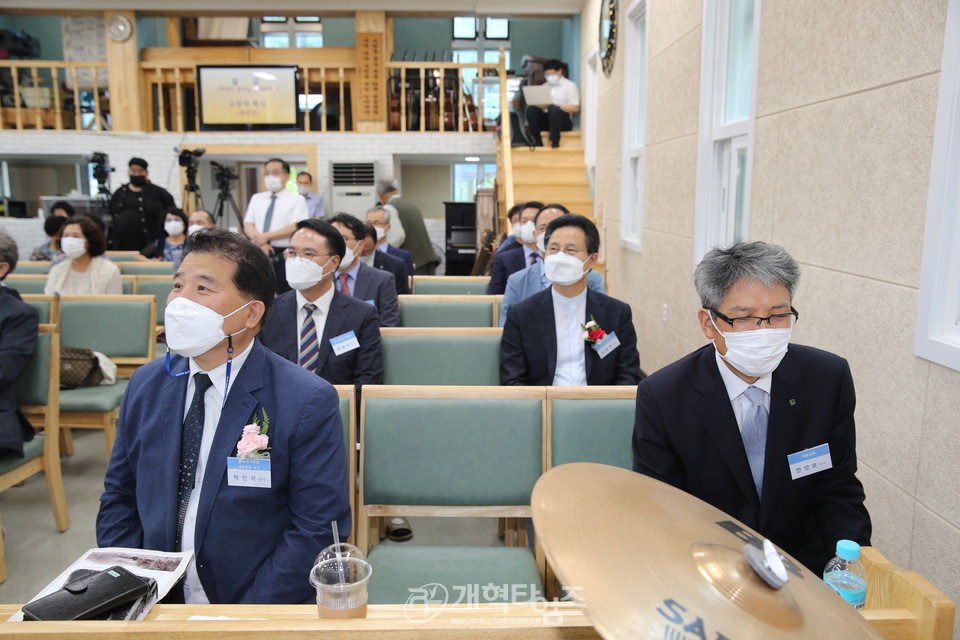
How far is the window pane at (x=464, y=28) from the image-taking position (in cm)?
1469

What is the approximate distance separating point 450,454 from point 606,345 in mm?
1057

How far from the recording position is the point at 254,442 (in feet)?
5.06

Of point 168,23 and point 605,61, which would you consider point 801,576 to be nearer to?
point 605,61

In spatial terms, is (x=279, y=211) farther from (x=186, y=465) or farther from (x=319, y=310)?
(x=186, y=465)

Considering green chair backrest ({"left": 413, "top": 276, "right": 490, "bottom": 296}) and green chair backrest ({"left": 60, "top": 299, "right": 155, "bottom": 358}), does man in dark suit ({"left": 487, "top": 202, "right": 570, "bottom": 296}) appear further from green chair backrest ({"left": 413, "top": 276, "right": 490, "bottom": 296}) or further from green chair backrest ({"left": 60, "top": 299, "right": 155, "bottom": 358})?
green chair backrest ({"left": 60, "top": 299, "right": 155, "bottom": 358})

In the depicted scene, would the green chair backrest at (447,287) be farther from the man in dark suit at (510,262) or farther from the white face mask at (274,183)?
the white face mask at (274,183)

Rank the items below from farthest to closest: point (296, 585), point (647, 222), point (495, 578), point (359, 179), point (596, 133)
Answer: point (359, 179) < point (596, 133) < point (647, 222) < point (495, 578) < point (296, 585)

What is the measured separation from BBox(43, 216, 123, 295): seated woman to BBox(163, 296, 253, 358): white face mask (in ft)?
11.6

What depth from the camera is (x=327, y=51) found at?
10.6 metres

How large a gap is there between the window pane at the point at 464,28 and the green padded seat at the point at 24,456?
44.0 feet

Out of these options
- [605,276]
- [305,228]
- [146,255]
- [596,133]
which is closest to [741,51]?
[305,228]

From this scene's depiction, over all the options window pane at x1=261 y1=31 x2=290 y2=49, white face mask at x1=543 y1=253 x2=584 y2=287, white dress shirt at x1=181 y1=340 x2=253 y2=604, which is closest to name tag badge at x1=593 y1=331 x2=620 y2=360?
white face mask at x1=543 y1=253 x2=584 y2=287

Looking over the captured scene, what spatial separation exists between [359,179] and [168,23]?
4.93 meters

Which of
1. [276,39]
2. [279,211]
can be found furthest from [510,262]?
[276,39]
